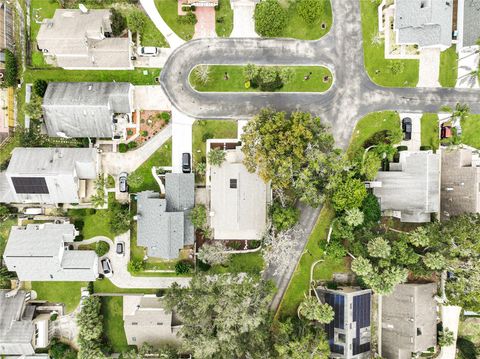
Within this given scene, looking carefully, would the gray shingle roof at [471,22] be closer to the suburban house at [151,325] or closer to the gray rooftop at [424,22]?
the gray rooftop at [424,22]

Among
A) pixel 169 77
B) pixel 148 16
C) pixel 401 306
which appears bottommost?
pixel 401 306

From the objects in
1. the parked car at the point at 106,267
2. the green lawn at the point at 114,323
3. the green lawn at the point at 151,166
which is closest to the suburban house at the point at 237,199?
the green lawn at the point at 151,166

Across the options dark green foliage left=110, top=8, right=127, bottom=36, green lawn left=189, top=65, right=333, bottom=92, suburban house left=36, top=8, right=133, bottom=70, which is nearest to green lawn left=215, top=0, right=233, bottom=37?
green lawn left=189, top=65, right=333, bottom=92

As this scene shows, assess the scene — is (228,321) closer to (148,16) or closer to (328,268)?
(328,268)

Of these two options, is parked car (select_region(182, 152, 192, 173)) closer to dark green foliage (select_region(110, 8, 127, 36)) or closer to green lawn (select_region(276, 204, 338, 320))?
dark green foliage (select_region(110, 8, 127, 36))

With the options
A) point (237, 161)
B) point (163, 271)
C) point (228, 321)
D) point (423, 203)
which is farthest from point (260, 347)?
point (423, 203)

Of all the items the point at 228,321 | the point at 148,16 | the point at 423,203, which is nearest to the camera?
the point at 228,321
